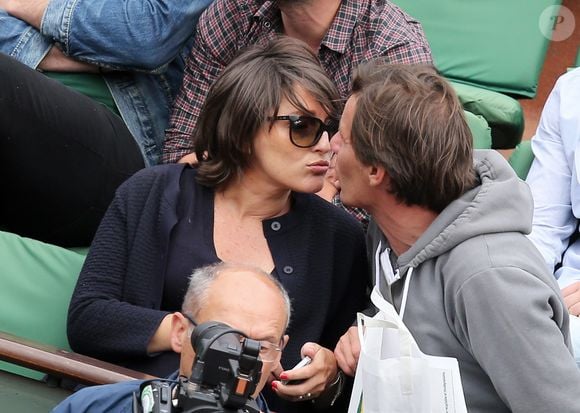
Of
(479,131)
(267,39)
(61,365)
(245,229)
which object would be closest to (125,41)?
(267,39)

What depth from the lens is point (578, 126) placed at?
260cm

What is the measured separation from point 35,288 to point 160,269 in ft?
1.17

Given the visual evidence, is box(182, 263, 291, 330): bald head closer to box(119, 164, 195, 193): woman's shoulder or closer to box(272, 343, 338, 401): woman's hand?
box(272, 343, 338, 401): woman's hand

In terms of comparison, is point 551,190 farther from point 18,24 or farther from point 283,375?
point 18,24

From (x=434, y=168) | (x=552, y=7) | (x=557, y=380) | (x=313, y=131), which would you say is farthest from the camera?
(x=552, y=7)

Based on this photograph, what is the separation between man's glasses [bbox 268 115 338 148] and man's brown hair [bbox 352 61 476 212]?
0.55 feet

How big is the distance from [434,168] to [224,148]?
1.59 feet

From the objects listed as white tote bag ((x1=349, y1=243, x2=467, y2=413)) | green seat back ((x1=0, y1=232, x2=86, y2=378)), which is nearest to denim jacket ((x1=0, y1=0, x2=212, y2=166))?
green seat back ((x1=0, y1=232, x2=86, y2=378))

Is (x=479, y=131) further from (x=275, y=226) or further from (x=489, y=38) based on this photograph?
(x=275, y=226)

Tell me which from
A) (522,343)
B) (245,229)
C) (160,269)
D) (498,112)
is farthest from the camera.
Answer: (498,112)

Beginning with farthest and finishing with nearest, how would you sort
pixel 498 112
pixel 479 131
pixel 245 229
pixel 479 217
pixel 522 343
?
pixel 498 112 → pixel 479 131 → pixel 245 229 → pixel 479 217 → pixel 522 343

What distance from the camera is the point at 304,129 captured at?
82.2 inches

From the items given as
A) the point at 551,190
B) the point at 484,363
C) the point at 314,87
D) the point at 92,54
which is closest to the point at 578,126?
the point at 551,190

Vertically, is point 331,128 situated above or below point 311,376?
above
